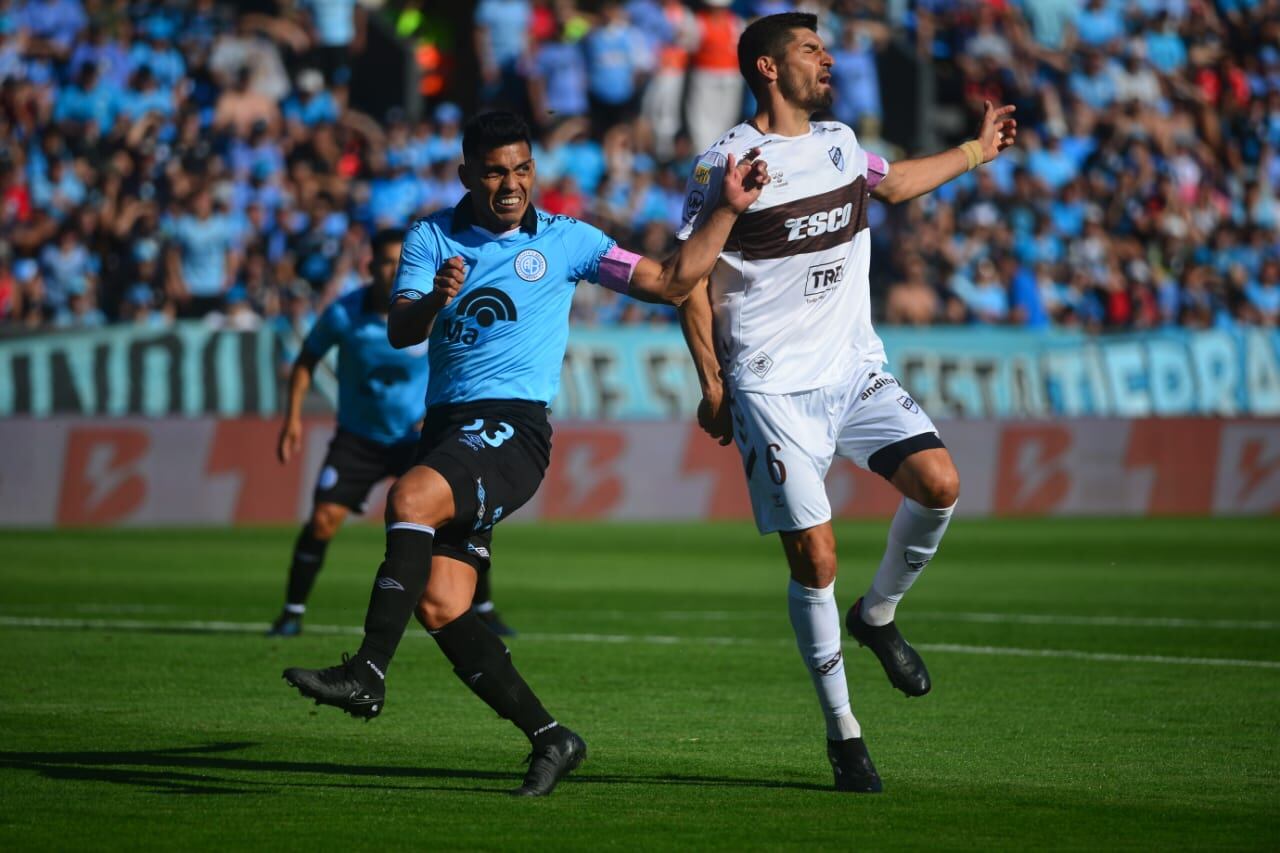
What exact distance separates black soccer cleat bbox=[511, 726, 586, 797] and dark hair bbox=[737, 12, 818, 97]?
2519mm

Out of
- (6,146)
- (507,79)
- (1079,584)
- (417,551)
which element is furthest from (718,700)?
(507,79)

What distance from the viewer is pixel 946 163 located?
809 centimetres

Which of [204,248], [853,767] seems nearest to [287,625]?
[853,767]

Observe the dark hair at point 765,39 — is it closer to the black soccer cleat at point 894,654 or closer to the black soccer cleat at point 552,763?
the black soccer cleat at point 894,654

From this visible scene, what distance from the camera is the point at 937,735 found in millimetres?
8516

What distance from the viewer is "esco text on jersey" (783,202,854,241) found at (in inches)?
300

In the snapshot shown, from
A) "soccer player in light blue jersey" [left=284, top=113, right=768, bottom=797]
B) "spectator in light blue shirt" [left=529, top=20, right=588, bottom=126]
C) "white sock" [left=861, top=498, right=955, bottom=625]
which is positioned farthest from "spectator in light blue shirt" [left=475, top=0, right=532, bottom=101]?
"soccer player in light blue jersey" [left=284, top=113, right=768, bottom=797]

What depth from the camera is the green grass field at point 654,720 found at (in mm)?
6488

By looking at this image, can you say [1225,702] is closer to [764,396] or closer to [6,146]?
[764,396]

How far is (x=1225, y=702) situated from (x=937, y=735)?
172cm

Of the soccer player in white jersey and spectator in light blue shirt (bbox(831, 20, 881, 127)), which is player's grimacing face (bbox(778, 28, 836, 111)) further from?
spectator in light blue shirt (bbox(831, 20, 881, 127))

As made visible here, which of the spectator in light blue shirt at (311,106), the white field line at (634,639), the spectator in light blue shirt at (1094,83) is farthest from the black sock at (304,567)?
the spectator in light blue shirt at (1094,83)

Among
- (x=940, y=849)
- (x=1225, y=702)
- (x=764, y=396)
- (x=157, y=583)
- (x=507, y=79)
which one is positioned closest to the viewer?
(x=940, y=849)

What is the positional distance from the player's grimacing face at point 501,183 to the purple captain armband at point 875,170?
4.44 feet
